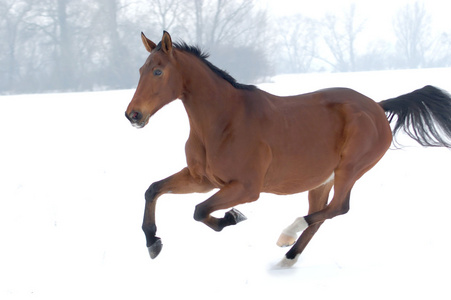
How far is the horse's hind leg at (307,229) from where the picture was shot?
13.0 ft

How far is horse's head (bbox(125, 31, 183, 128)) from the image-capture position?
128 inches

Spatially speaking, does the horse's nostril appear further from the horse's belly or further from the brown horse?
the horse's belly

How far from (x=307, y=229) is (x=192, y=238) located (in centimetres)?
103

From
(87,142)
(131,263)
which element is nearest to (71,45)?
(87,142)

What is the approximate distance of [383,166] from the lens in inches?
315

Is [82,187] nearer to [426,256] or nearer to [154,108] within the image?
[154,108]

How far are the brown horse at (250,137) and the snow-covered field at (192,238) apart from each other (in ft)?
1.11

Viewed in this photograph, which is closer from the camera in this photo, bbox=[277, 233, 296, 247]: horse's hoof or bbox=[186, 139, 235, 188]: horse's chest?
bbox=[186, 139, 235, 188]: horse's chest

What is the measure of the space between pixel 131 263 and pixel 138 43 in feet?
81.4

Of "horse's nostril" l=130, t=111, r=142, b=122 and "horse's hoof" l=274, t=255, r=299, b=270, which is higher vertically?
"horse's nostril" l=130, t=111, r=142, b=122

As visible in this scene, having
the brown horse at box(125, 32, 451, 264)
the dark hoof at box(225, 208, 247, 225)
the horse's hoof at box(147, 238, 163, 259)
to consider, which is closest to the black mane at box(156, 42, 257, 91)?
the brown horse at box(125, 32, 451, 264)

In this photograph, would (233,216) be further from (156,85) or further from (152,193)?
(156,85)

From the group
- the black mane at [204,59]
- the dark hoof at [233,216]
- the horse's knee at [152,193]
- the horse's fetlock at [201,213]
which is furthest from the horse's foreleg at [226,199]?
the black mane at [204,59]

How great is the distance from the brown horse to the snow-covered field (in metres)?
0.34
